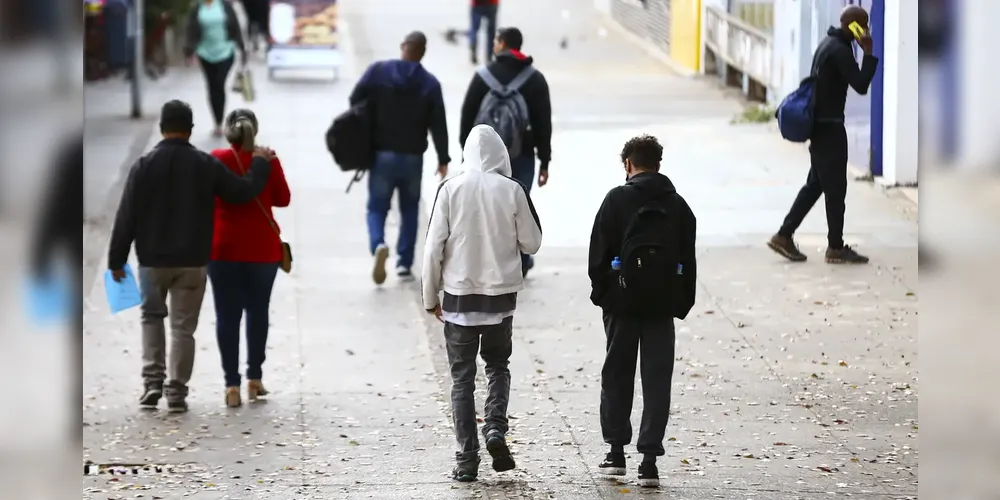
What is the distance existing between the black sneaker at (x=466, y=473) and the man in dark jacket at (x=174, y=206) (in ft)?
6.86

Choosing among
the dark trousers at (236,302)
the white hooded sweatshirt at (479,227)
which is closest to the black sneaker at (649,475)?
the white hooded sweatshirt at (479,227)

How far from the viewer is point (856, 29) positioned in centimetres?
1039

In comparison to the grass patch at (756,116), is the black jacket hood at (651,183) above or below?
above

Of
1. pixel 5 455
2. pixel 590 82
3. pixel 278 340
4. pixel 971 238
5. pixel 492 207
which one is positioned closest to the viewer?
pixel 5 455

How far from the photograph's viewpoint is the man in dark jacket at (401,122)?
11.1 metres

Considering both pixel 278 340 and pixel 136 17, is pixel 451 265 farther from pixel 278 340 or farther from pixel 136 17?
pixel 136 17

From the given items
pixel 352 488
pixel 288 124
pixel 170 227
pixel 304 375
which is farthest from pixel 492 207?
pixel 288 124

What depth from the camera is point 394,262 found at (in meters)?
12.3

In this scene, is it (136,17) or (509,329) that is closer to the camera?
(509,329)

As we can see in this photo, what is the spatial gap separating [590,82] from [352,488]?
51.9 feet

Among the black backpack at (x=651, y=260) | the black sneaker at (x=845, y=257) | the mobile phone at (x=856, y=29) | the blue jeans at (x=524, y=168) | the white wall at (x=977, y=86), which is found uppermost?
the white wall at (x=977, y=86)

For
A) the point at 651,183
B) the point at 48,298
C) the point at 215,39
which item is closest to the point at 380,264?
the point at 651,183

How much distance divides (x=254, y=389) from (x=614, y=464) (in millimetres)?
2576

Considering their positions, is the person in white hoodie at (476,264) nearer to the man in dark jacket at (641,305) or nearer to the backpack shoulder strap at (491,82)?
the man in dark jacket at (641,305)
